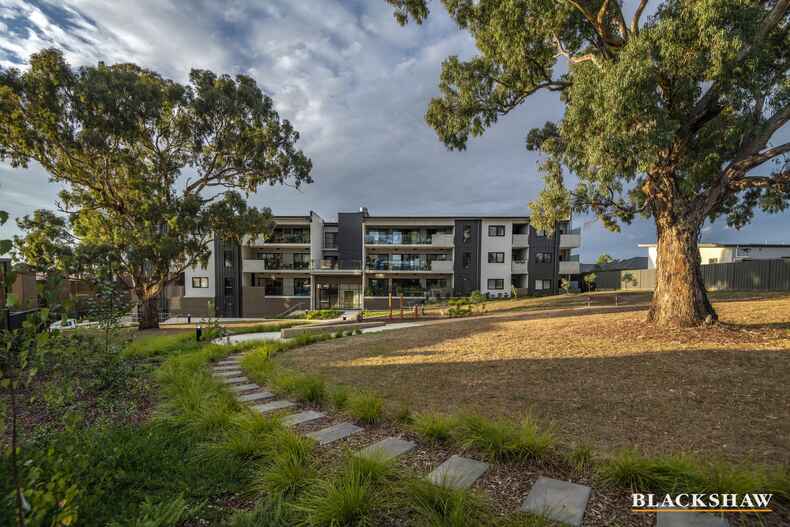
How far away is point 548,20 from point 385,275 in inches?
869

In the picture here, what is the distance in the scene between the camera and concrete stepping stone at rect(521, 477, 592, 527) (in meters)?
2.31

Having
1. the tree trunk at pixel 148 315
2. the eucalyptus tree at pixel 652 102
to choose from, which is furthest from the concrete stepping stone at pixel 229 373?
the tree trunk at pixel 148 315

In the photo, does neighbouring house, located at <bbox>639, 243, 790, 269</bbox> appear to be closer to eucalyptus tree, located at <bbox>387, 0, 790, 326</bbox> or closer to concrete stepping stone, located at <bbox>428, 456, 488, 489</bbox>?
eucalyptus tree, located at <bbox>387, 0, 790, 326</bbox>

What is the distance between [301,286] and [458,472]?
27.4 meters

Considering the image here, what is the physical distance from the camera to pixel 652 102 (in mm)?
6188

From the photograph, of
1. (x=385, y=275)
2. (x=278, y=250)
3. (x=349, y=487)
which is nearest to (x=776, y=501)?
(x=349, y=487)

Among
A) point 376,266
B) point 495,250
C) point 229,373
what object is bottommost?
point 229,373

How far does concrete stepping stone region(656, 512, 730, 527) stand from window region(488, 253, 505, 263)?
2727 centimetres

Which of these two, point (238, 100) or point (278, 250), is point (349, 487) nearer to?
point (238, 100)

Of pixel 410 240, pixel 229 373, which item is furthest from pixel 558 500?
pixel 410 240

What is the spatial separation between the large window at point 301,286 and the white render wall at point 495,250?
1632cm

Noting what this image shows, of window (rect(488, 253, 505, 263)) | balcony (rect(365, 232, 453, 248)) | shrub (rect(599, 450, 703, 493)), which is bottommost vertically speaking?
shrub (rect(599, 450, 703, 493))

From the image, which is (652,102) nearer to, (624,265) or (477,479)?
(477,479)

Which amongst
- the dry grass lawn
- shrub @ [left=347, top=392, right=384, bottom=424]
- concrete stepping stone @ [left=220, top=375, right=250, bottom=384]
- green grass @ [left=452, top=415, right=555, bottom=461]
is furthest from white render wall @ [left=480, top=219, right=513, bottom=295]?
green grass @ [left=452, top=415, right=555, bottom=461]
